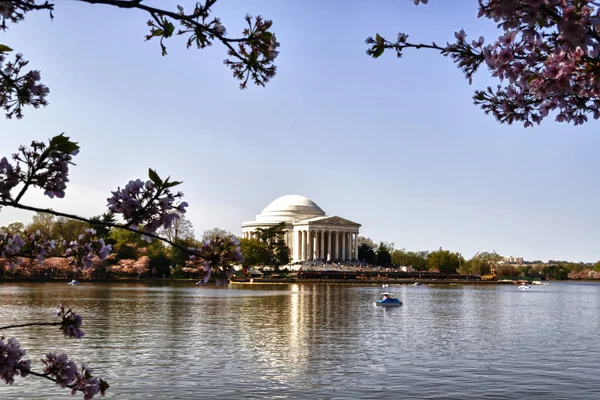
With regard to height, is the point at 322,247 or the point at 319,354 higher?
the point at 322,247

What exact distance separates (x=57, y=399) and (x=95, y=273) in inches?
4175

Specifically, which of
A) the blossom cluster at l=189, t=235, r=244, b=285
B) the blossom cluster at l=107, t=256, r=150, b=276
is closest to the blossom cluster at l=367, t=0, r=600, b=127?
the blossom cluster at l=189, t=235, r=244, b=285

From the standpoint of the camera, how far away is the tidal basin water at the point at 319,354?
20906mm

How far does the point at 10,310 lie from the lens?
4731cm

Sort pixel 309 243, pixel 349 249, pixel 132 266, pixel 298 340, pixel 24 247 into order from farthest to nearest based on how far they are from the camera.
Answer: pixel 349 249 → pixel 309 243 → pixel 132 266 → pixel 298 340 → pixel 24 247

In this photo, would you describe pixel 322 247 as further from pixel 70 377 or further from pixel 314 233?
pixel 70 377

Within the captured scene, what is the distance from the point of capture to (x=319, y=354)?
1108 inches

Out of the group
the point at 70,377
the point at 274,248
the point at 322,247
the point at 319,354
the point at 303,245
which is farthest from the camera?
the point at 322,247

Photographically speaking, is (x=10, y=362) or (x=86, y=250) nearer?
(x=10, y=362)

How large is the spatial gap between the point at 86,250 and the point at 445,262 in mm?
176007

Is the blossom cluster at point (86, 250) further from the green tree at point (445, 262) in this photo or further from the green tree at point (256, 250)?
the green tree at point (445, 262)

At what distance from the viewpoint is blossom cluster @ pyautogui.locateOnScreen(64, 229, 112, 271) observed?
6574 millimetres

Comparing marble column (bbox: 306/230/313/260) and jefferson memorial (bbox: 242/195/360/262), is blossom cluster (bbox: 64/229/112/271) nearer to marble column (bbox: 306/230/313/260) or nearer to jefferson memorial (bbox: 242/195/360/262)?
jefferson memorial (bbox: 242/195/360/262)

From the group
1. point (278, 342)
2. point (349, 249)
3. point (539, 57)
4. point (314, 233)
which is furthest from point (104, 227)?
point (349, 249)
